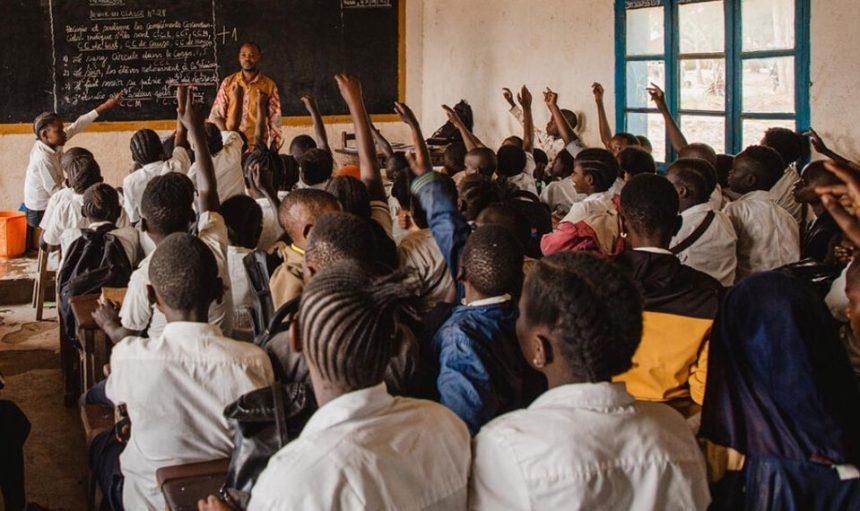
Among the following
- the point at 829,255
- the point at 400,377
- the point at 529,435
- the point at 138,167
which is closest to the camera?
the point at 529,435

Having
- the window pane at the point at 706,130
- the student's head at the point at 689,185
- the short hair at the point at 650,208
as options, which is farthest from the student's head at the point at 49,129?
the short hair at the point at 650,208

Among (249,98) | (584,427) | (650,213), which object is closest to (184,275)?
(584,427)

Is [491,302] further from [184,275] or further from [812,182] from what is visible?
[812,182]

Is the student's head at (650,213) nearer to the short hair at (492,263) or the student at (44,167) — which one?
the short hair at (492,263)

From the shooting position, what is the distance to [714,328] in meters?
1.88

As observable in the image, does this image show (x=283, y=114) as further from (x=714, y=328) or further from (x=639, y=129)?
(x=714, y=328)

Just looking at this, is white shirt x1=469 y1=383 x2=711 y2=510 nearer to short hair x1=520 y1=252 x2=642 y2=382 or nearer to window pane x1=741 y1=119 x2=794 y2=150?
short hair x1=520 y1=252 x2=642 y2=382

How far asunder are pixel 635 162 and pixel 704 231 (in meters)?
0.88

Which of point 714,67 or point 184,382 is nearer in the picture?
point 184,382

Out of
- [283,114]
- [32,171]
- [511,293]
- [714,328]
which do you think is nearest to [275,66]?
[283,114]

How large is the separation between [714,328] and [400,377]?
2.27ft

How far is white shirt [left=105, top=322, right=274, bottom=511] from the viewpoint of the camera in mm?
2238

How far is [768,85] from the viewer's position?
561cm

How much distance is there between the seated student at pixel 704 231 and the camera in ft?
12.2
